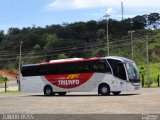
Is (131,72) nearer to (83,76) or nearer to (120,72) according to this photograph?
(120,72)

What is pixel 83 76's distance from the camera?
117 feet

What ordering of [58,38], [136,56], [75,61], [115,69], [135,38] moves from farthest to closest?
[58,38] < [135,38] < [136,56] < [75,61] < [115,69]

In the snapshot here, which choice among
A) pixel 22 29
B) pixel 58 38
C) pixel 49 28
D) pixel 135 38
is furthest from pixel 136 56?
pixel 22 29

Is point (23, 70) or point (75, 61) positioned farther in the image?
point (23, 70)

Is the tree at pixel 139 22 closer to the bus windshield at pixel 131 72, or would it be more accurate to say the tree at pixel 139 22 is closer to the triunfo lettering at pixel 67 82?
the triunfo lettering at pixel 67 82

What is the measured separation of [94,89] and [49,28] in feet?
365

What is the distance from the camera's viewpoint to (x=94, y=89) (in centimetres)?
3528

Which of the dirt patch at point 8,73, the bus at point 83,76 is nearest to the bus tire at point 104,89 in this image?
the bus at point 83,76

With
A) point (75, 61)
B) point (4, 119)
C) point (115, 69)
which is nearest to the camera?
point (4, 119)

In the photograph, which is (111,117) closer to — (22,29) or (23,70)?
(23,70)

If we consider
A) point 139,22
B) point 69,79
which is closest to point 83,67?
point 69,79

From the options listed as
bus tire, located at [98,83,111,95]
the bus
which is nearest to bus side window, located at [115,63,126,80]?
the bus

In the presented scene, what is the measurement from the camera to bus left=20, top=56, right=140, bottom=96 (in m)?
33.9

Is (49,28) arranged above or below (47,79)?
above
